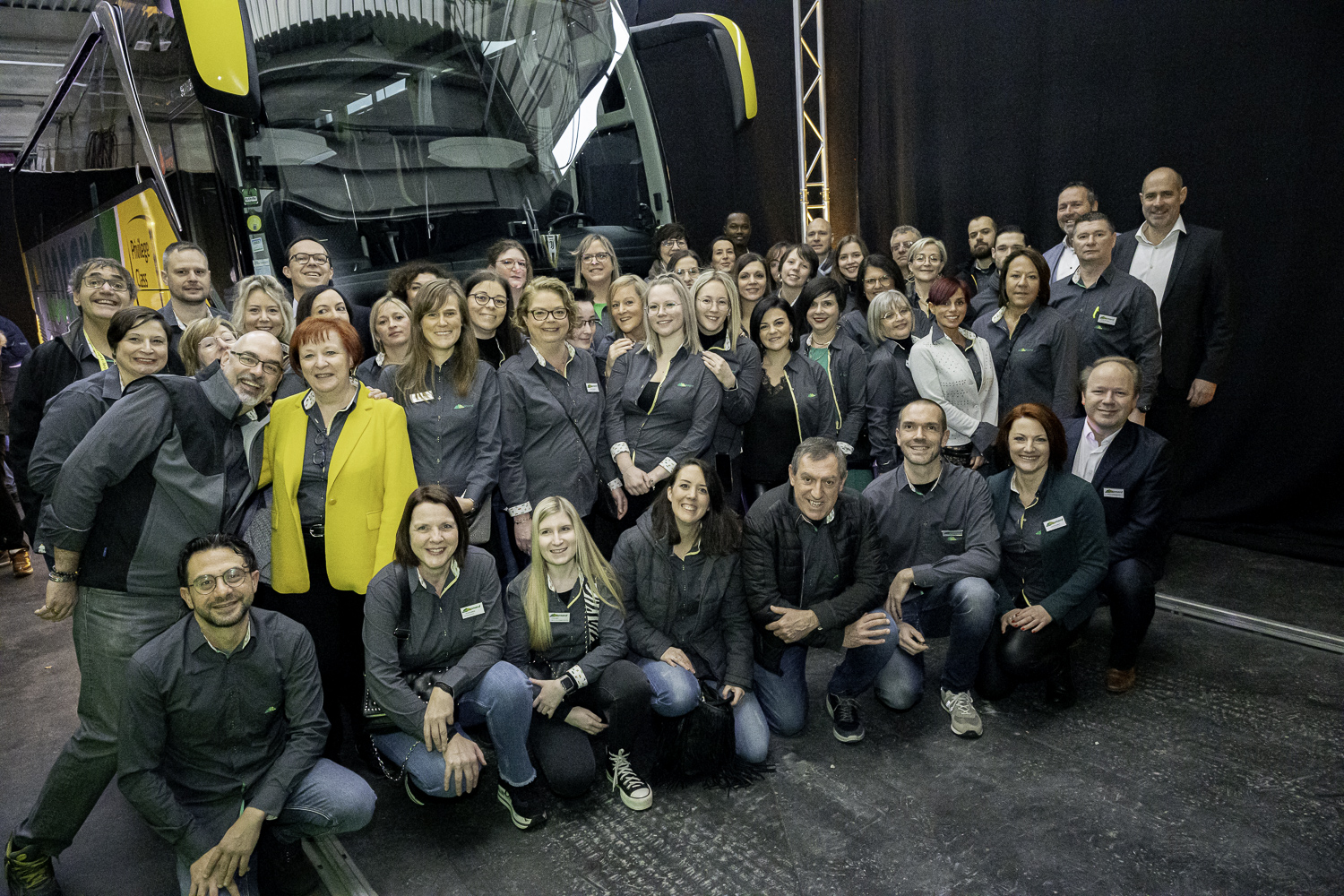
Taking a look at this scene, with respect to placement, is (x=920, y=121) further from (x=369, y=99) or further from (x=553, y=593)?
(x=553, y=593)

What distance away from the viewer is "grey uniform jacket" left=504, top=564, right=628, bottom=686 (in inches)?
124

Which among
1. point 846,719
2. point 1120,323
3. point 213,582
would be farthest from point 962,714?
point 213,582

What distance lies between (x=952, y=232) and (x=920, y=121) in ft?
3.03

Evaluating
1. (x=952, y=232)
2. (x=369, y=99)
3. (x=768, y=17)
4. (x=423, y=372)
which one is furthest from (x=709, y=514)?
(x=768, y=17)

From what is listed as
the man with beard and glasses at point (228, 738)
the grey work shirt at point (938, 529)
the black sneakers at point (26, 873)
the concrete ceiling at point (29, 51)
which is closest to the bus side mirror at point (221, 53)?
the man with beard and glasses at point (228, 738)

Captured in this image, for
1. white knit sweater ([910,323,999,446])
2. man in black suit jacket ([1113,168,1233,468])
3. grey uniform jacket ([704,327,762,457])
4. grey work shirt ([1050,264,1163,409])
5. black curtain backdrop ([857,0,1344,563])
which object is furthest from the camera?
black curtain backdrop ([857,0,1344,563])

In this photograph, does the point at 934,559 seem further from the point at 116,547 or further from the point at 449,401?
the point at 116,547

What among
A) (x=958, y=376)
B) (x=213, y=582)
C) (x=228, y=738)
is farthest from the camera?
(x=958, y=376)

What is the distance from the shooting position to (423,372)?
3.38 m

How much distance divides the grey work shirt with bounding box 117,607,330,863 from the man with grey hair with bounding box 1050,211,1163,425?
3938 millimetres

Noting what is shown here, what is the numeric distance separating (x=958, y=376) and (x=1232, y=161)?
7.91 feet

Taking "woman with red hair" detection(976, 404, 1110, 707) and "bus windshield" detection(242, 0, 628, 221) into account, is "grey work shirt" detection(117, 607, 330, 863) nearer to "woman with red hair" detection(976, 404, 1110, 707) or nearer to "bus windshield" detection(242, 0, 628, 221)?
"bus windshield" detection(242, 0, 628, 221)

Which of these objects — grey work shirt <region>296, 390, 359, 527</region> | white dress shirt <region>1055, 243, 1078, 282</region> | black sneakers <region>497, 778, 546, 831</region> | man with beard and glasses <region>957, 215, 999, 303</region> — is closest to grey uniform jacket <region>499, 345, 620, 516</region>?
grey work shirt <region>296, 390, 359, 527</region>

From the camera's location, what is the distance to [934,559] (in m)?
3.65
